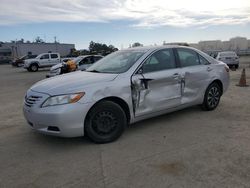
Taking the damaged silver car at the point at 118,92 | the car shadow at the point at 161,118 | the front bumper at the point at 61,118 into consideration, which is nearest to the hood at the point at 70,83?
the damaged silver car at the point at 118,92

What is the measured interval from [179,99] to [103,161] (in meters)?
2.26

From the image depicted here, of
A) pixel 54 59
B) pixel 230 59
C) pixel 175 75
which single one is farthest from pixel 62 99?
pixel 54 59

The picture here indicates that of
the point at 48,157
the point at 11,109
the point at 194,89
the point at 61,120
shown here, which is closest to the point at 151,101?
the point at 194,89

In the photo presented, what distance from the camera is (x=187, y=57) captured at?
555cm

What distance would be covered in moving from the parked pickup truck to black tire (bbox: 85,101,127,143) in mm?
22213

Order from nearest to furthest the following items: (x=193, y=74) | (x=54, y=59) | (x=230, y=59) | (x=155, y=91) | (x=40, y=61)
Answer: (x=155, y=91) < (x=193, y=74) < (x=230, y=59) < (x=40, y=61) < (x=54, y=59)

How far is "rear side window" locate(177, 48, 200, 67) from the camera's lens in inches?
212

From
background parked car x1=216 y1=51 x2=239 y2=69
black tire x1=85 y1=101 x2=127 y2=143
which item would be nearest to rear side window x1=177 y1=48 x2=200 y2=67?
black tire x1=85 y1=101 x2=127 y2=143

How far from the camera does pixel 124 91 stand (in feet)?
14.3

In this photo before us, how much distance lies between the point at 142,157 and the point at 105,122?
2.93 ft

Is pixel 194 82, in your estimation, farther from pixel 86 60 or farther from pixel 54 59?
pixel 54 59

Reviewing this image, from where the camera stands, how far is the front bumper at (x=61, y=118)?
12.6ft

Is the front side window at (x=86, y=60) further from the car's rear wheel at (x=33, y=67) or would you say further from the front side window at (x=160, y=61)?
the car's rear wheel at (x=33, y=67)

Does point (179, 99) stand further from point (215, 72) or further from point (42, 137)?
point (42, 137)
